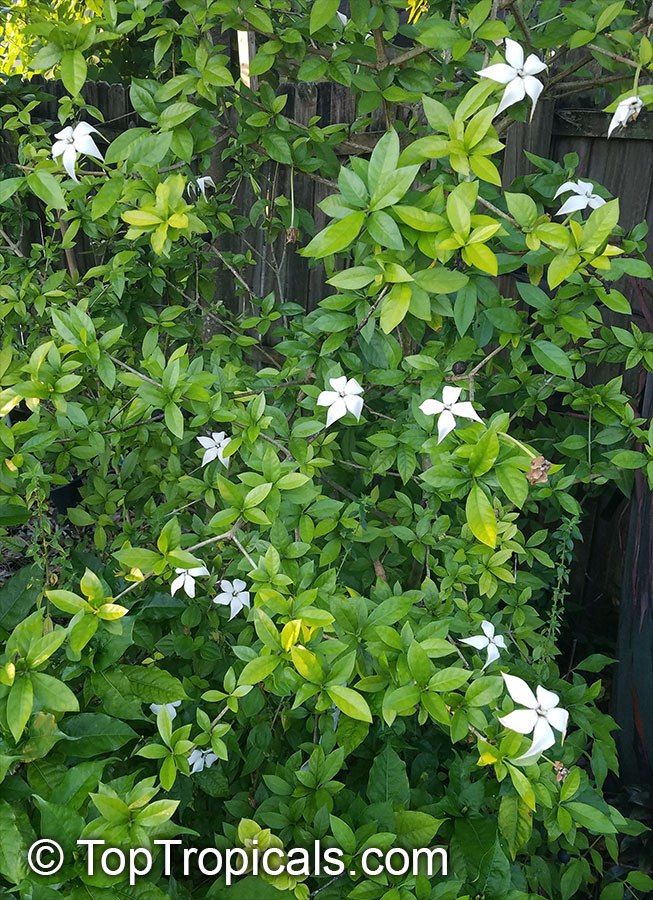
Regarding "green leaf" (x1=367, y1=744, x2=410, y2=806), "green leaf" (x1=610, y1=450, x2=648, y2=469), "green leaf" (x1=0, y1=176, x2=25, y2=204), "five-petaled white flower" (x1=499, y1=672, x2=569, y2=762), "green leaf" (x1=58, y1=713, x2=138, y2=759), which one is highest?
"green leaf" (x1=0, y1=176, x2=25, y2=204)

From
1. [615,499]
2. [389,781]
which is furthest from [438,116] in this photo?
[615,499]

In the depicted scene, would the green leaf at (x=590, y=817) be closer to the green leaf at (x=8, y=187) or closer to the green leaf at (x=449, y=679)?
the green leaf at (x=449, y=679)

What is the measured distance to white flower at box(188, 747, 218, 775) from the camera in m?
1.22

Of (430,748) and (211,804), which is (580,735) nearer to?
(430,748)

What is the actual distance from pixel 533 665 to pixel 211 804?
0.68 m

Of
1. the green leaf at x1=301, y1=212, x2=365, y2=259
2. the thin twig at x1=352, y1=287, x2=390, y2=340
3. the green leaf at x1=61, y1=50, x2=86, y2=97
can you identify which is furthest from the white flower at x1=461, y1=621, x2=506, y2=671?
the green leaf at x1=61, y1=50, x2=86, y2=97

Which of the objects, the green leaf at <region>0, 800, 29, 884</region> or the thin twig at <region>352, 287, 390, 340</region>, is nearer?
the green leaf at <region>0, 800, 29, 884</region>

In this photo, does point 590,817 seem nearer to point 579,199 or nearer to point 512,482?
point 512,482

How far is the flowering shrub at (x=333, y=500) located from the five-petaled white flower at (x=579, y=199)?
2 centimetres

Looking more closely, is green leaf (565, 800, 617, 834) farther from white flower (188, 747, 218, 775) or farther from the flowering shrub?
white flower (188, 747, 218, 775)

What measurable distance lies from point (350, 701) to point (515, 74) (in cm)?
85

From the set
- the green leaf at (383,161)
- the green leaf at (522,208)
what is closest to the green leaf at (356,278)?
the green leaf at (383,161)

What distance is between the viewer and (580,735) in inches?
60.9
